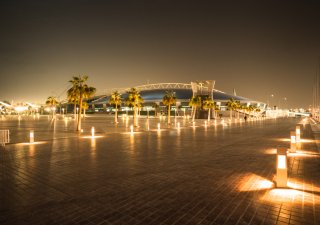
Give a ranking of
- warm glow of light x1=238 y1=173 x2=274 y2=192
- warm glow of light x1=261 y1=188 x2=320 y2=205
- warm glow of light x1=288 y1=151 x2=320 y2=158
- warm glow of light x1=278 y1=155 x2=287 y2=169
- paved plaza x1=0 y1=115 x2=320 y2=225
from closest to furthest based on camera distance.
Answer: paved plaza x1=0 y1=115 x2=320 y2=225, warm glow of light x1=261 y1=188 x2=320 y2=205, warm glow of light x1=278 y1=155 x2=287 y2=169, warm glow of light x1=238 y1=173 x2=274 y2=192, warm glow of light x1=288 y1=151 x2=320 y2=158

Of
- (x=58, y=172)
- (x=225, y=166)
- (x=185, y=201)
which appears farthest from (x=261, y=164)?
(x=58, y=172)

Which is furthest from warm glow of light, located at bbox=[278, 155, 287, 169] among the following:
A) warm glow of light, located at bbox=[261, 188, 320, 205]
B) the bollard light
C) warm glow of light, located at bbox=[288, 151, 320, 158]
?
warm glow of light, located at bbox=[288, 151, 320, 158]

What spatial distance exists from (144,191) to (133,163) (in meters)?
4.02

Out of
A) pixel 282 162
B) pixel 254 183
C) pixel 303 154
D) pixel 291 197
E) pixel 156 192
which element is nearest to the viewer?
pixel 291 197

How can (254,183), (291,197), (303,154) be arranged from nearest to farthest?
1. (291,197)
2. (254,183)
3. (303,154)

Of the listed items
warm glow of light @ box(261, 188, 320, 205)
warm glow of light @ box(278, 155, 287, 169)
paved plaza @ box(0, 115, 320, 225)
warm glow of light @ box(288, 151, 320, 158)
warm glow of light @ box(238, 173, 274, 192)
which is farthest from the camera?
warm glow of light @ box(288, 151, 320, 158)

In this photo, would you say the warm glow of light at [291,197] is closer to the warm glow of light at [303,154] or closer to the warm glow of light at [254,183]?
the warm glow of light at [254,183]

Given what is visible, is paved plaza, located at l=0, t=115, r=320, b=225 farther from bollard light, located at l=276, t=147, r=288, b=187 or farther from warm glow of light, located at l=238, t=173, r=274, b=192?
bollard light, located at l=276, t=147, r=288, b=187

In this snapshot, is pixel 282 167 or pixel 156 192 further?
pixel 282 167

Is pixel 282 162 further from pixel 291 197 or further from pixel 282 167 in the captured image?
pixel 291 197

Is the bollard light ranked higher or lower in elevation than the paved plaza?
higher

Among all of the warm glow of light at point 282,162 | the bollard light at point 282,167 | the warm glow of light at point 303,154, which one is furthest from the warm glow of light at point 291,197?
the warm glow of light at point 303,154

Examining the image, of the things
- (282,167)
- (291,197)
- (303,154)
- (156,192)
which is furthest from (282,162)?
(303,154)

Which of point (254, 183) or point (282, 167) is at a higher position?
point (282, 167)
